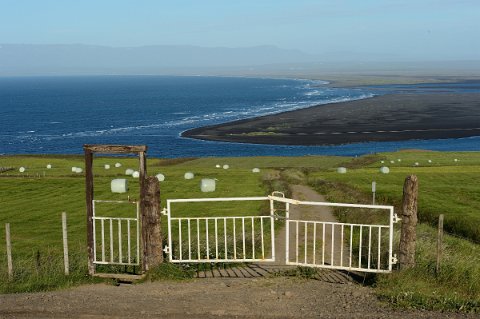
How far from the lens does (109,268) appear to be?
16.0m

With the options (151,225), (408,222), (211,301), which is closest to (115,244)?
(151,225)

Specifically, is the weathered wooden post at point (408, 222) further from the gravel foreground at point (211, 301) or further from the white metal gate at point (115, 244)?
the white metal gate at point (115, 244)

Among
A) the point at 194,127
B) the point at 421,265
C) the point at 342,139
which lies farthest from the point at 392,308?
the point at 194,127

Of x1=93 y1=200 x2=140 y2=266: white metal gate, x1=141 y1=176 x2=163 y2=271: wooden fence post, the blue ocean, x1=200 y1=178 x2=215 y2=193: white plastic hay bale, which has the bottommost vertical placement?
the blue ocean

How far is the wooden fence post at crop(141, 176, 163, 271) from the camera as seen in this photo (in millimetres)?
15141

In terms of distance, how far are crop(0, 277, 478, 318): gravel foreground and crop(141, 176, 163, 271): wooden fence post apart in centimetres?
84

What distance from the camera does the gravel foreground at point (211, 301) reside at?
1237cm

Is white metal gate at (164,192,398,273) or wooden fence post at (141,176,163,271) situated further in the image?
wooden fence post at (141,176,163,271)

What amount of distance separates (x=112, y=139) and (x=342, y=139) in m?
43.5

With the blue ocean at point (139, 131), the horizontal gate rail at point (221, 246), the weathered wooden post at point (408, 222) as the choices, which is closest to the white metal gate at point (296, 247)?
the horizontal gate rail at point (221, 246)

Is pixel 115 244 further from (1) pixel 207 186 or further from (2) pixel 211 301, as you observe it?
(1) pixel 207 186

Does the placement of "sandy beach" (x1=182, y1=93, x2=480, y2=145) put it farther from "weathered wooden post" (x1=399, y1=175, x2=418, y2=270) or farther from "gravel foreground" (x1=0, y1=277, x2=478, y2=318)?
"gravel foreground" (x1=0, y1=277, x2=478, y2=318)

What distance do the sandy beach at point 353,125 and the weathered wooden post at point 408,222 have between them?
82.3 m

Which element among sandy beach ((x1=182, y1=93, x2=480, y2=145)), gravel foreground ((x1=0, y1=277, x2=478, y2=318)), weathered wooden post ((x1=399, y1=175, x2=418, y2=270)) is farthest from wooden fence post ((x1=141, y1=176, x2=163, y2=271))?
sandy beach ((x1=182, y1=93, x2=480, y2=145))
